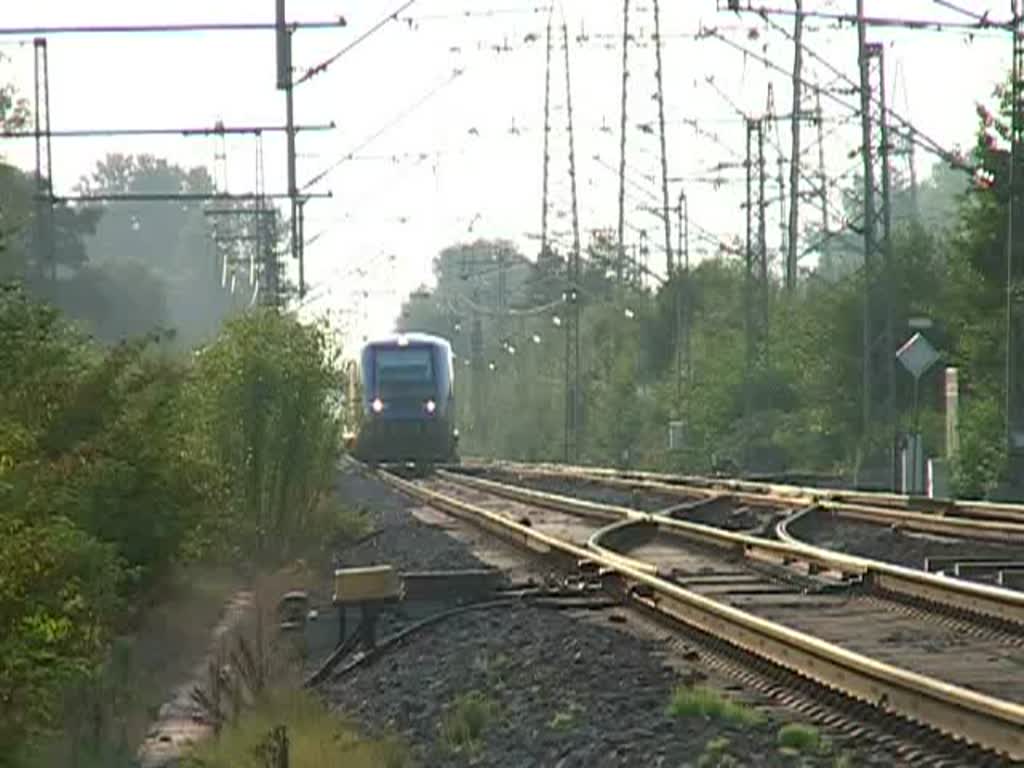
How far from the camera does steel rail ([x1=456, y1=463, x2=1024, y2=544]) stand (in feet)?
91.0

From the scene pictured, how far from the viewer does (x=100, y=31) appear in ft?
89.9

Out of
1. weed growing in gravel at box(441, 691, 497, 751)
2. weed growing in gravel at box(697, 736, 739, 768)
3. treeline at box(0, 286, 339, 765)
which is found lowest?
weed growing in gravel at box(441, 691, 497, 751)

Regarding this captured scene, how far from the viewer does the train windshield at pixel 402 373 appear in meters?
68.6

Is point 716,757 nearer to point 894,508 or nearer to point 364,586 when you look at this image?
point 364,586

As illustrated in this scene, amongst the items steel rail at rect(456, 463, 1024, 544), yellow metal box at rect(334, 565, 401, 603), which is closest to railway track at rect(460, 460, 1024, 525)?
steel rail at rect(456, 463, 1024, 544)

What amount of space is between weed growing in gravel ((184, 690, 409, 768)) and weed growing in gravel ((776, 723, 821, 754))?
213 centimetres

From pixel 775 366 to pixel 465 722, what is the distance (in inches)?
2375

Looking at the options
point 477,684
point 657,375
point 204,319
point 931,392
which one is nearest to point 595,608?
point 477,684

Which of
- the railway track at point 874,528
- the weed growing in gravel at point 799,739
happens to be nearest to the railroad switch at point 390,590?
the railway track at point 874,528

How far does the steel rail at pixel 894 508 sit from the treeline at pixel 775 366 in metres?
4.79

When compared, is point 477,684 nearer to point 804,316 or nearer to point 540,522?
point 540,522

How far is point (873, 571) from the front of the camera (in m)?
21.7

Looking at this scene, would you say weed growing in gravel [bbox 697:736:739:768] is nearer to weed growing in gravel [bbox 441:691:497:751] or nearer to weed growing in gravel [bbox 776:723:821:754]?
weed growing in gravel [bbox 776:723:821:754]

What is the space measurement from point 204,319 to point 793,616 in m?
172
